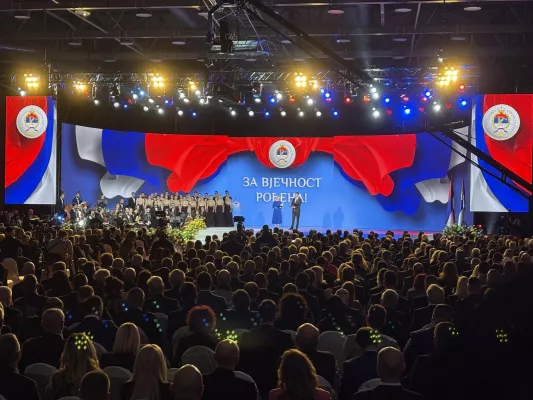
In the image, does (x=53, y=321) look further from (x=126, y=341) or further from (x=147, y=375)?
(x=147, y=375)

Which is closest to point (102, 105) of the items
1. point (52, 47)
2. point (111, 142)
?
point (111, 142)

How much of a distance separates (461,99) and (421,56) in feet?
8.77

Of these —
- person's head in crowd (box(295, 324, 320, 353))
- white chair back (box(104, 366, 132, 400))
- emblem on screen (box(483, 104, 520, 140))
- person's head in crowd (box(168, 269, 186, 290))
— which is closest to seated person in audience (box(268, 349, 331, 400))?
person's head in crowd (box(295, 324, 320, 353))

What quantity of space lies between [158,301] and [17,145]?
19228mm

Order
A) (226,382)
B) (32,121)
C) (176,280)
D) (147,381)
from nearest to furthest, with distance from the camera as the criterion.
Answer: (147,381) < (226,382) < (176,280) < (32,121)

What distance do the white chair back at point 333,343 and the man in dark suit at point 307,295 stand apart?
1.54m

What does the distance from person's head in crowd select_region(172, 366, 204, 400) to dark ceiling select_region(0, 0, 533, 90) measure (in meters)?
13.1

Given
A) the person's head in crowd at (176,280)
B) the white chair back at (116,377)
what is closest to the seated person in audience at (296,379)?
the white chair back at (116,377)

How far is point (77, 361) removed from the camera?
4.98 metres

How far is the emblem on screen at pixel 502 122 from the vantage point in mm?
22953

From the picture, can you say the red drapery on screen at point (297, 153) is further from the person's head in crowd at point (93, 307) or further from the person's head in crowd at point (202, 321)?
the person's head in crowd at point (202, 321)

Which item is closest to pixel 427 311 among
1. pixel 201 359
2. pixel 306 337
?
pixel 306 337

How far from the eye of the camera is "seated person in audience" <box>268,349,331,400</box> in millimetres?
4309

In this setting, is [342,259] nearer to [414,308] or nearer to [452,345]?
[414,308]
